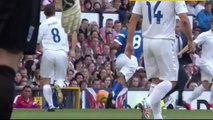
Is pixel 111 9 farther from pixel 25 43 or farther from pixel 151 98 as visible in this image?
pixel 25 43

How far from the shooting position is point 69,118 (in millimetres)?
12711

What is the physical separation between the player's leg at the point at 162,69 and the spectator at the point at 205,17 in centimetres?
1281

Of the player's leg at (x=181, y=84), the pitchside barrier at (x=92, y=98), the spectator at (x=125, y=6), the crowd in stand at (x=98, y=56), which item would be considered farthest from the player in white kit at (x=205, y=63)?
the spectator at (x=125, y=6)

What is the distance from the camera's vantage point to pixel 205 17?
2395 centimetres

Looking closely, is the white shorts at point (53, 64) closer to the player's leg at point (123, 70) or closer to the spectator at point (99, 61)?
the player's leg at point (123, 70)

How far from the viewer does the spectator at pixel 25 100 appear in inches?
681

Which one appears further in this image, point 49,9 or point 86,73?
point 86,73

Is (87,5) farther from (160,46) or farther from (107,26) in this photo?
(160,46)

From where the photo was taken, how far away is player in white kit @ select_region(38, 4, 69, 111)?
16.1 m

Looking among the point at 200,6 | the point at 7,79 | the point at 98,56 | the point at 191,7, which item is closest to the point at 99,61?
the point at 98,56

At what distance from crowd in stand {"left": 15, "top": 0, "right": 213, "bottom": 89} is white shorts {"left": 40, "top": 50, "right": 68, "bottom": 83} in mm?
1532

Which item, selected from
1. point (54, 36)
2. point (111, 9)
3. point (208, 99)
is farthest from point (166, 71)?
point (111, 9)

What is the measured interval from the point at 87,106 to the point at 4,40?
48.7ft

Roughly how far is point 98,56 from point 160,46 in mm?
10697
